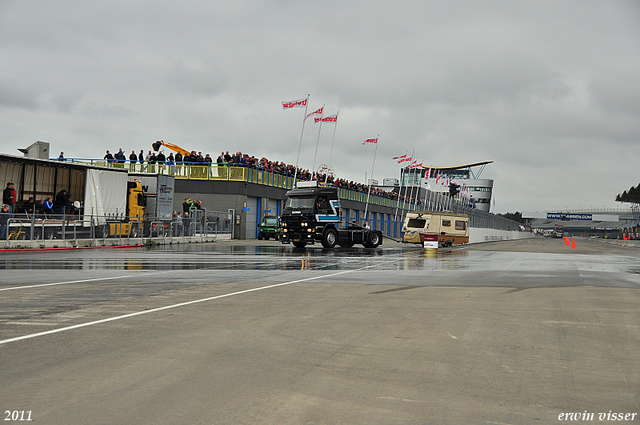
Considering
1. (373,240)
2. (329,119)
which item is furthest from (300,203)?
→ (329,119)

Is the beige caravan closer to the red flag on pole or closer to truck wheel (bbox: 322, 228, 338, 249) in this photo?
the red flag on pole

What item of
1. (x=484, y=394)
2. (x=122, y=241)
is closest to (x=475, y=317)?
(x=484, y=394)

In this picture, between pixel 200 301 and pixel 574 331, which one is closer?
pixel 574 331

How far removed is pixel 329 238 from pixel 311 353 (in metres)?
25.4

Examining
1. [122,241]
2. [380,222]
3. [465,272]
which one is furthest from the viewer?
[380,222]

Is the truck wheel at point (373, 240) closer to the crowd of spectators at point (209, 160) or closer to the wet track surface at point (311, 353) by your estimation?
the crowd of spectators at point (209, 160)

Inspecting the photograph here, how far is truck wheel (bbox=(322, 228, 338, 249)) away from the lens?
3153 centimetres

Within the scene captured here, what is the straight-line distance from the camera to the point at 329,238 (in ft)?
104

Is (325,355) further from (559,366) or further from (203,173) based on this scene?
(203,173)

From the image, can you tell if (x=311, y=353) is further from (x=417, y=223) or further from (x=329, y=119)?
(x=329, y=119)

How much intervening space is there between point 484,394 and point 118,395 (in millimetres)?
3036

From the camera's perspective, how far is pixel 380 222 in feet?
247

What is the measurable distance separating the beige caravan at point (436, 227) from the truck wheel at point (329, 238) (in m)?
13.9

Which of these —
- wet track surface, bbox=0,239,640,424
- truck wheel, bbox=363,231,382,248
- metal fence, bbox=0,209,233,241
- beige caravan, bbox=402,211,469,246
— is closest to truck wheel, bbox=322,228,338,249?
truck wheel, bbox=363,231,382,248
